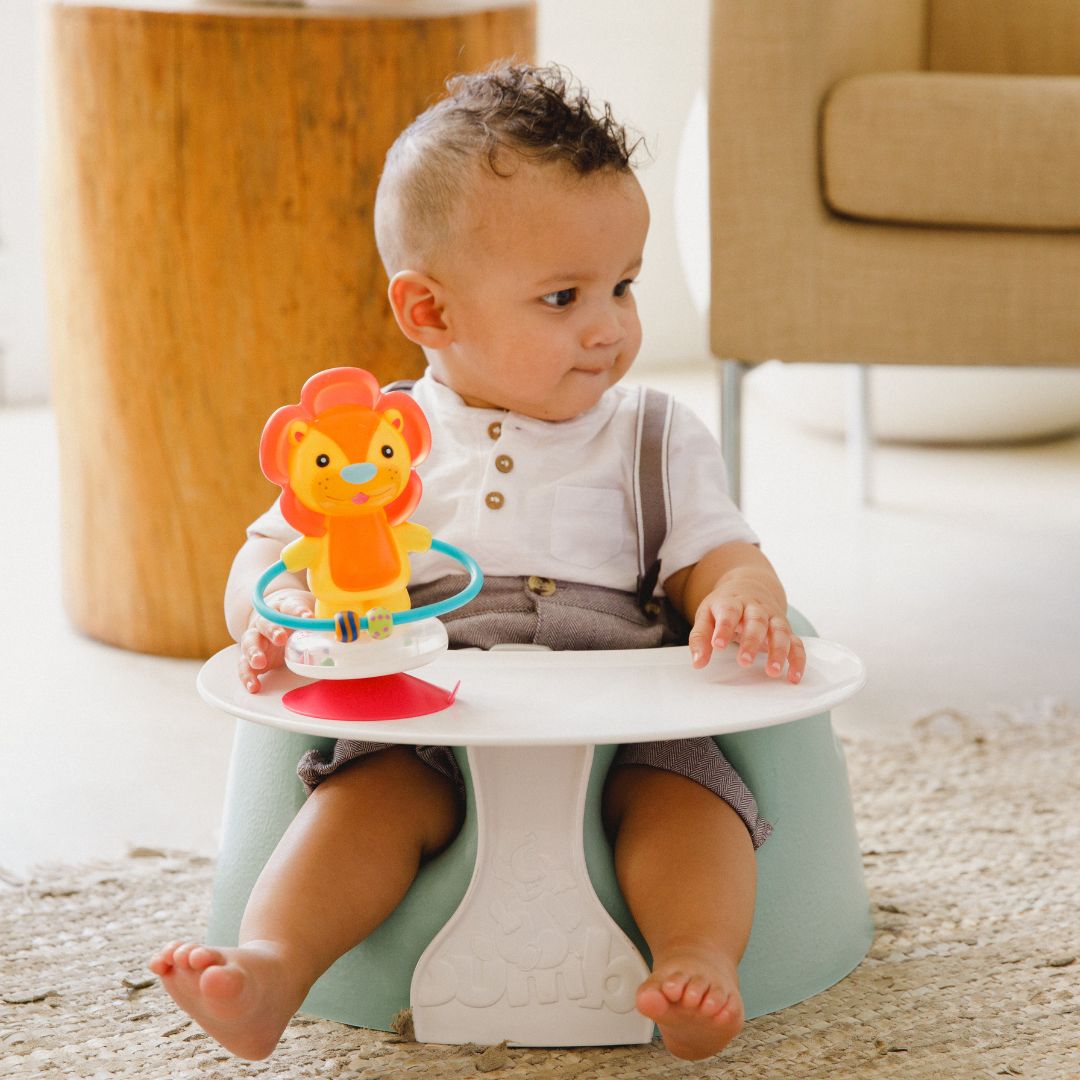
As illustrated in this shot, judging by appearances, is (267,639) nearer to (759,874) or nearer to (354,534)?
(354,534)

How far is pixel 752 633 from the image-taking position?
933mm

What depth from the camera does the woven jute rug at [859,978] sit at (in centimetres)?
91

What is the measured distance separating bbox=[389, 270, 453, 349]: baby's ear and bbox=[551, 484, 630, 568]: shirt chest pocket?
129 millimetres

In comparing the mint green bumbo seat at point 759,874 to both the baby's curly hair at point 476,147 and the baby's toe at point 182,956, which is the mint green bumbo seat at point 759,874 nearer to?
the baby's toe at point 182,956

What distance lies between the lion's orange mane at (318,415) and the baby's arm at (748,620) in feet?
0.65

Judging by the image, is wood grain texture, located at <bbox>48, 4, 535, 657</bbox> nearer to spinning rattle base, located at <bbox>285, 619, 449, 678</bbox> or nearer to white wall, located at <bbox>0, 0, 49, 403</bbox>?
spinning rattle base, located at <bbox>285, 619, 449, 678</bbox>

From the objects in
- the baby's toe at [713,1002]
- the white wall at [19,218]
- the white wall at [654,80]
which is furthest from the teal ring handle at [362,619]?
the white wall at [654,80]

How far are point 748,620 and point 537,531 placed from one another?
18 centimetres

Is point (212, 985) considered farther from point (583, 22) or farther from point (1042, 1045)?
point (583, 22)

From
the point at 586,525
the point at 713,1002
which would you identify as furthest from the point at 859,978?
the point at 586,525

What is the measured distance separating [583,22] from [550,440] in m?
2.19

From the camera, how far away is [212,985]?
31.4 inches

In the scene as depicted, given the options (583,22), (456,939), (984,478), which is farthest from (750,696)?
(583,22)

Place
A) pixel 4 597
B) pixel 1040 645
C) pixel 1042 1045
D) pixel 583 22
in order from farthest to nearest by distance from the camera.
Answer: pixel 583 22
pixel 4 597
pixel 1040 645
pixel 1042 1045
